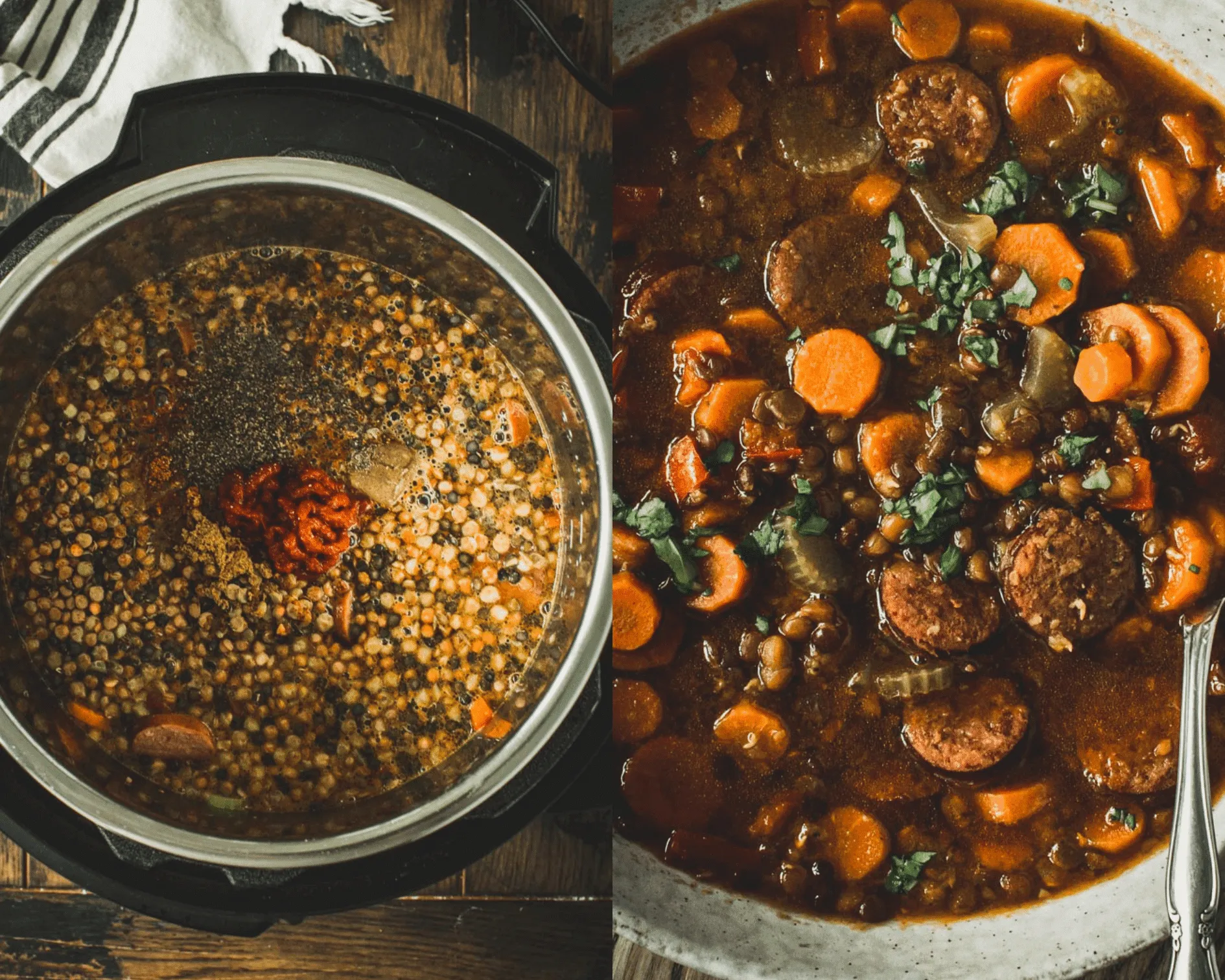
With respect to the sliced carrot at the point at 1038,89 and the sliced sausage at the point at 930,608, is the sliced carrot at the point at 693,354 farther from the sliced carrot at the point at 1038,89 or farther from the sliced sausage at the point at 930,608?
the sliced carrot at the point at 1038,89

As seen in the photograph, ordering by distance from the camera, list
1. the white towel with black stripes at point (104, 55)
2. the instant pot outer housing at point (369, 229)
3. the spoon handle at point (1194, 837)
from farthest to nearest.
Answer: the white towel with black stripes at point (104, 55) < the instant pot outer housing at point (369, 229) < the spoon handle at point (1194, 837)

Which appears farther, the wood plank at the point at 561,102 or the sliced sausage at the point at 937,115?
the wood plank at the point at 561,102

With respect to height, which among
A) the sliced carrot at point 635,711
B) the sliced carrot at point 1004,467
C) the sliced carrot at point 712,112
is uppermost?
the sliced carrot at point 712,112

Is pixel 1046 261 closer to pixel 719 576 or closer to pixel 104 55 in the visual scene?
pixel 719 576

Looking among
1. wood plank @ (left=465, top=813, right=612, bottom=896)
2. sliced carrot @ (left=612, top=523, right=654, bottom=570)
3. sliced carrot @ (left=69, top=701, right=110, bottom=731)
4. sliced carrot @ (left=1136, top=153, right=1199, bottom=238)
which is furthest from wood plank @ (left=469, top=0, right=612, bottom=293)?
sliced carrot @ (left=69, top=701, right=110, bottom=731)

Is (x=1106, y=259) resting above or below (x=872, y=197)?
below

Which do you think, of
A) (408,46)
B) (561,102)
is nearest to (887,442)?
(561,102)

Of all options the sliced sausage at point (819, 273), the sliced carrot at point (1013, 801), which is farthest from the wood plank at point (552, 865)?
the sliced sausage at point (819, 273)
